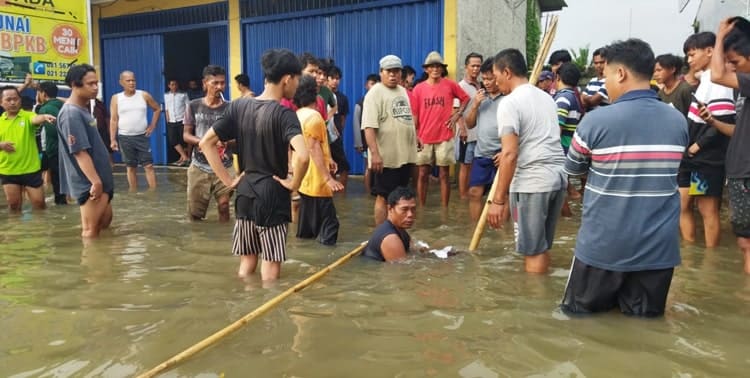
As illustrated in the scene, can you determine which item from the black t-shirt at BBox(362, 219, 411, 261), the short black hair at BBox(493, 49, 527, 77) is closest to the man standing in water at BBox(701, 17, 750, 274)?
the short black hair at BBox(493, 49, 527, 77)

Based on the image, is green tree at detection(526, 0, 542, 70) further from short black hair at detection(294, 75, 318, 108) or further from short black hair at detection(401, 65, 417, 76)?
short black hair at detection(294, 75, 318, 108)

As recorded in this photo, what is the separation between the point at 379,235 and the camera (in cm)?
496

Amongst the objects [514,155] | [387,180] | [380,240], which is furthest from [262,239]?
[387,180]

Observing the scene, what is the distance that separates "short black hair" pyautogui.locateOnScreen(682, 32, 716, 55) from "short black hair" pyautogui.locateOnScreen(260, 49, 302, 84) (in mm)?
3246

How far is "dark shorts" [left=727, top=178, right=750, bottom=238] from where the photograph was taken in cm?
412

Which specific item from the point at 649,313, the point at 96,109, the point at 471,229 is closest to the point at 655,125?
the point at 649,313

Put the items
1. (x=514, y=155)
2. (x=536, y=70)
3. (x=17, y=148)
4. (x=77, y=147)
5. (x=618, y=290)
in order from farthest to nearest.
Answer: (x=17, y=148), (x=536, y=70), (x=77, y=147), (x=514, y=155), (x=618, y=290)

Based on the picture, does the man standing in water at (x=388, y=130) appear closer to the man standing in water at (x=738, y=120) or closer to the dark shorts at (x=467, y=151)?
the dark shorts at (x=467, y=151)

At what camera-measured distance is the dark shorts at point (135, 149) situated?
955 cm

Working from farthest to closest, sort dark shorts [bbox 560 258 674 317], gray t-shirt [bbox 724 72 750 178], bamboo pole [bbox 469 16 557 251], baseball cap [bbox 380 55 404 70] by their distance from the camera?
baseball cap [bbox 380 55 404 70]
bamboo pole [bbox 469 16 557 251]
gray t-shirt [bbox 724 72 750 178]
dark shorts [bbox 560 258 674 317]

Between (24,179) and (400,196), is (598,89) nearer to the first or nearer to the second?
(400,196)

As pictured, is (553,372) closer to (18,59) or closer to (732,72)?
(732,72)

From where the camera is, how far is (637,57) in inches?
127

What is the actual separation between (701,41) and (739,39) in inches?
46.2
